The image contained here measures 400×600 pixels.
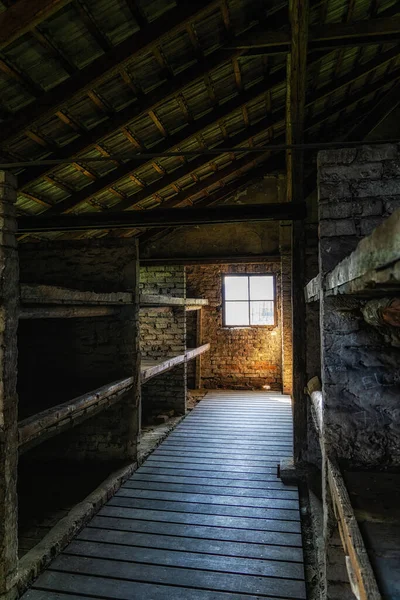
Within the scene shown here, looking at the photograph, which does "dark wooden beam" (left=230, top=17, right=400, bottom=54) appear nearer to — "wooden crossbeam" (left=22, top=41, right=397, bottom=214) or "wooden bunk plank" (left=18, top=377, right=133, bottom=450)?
"wooden crossbeam" (left=22, top=41, right=397, bottom=214)

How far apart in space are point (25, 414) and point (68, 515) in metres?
1.10

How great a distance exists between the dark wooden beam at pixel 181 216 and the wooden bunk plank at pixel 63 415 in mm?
1891

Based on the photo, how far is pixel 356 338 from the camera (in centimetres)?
249

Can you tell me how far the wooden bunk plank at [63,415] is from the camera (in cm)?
311

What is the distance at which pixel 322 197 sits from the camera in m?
2.58

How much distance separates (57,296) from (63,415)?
1049 mm

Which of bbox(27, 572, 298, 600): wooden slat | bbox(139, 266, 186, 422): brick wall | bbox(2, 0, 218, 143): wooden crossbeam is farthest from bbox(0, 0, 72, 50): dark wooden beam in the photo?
bbox(139, 266, 186, 422): brick wall

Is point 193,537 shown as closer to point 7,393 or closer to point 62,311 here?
point 7,393

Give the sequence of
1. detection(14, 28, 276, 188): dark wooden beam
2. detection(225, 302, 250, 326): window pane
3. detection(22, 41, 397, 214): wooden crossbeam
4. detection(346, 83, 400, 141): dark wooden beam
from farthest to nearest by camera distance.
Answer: detection(225, 302, 250, 326): window pane, detection(346, 83, 400, 141): dark wooden beam, detection(22, 41, 397, 214): wooden crossbeam, detection(14, 28, 276, 188): dark wooden beam

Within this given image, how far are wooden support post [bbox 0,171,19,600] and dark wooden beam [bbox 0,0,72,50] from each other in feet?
2.87

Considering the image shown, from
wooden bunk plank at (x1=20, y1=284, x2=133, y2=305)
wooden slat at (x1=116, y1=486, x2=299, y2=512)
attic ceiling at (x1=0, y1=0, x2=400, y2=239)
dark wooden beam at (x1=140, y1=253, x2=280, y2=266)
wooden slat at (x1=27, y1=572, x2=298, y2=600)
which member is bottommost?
wooden slat at (x1=27, y1=572, x2=298, y2=600)

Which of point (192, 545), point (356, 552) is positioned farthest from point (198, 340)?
point (356, 552)

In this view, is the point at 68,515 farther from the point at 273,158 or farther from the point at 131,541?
the point at 273,158

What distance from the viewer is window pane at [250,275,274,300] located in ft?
33.6
